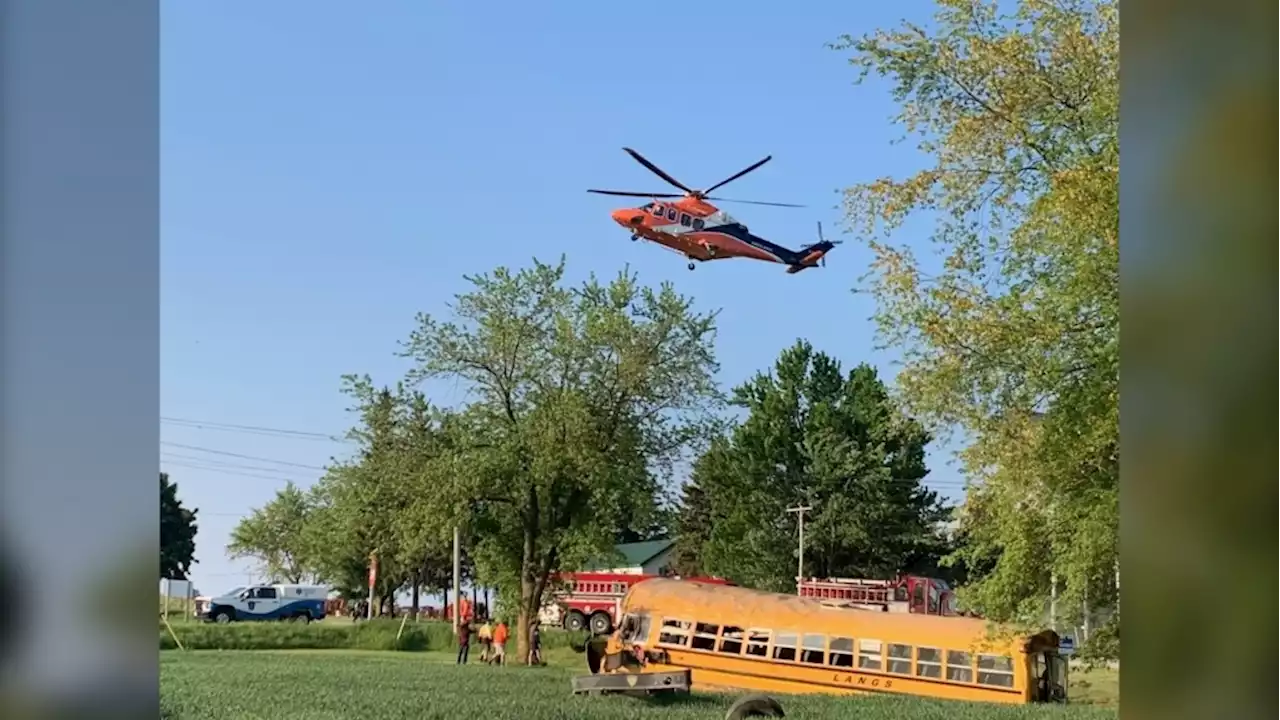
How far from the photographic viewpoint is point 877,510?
23.0 ft

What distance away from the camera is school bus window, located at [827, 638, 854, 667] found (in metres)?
5.16

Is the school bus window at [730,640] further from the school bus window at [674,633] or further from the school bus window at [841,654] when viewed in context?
the school bus window at [841,654]

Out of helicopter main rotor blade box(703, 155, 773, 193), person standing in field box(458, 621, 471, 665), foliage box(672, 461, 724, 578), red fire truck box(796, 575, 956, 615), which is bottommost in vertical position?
person standing in field box(458, 621, 471, 665)

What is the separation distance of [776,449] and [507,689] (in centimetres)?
279

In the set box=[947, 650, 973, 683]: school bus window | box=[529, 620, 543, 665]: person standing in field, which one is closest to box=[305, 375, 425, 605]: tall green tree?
box=[529, 620, 543, 665]: person standing in field

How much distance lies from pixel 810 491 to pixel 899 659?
2110mm

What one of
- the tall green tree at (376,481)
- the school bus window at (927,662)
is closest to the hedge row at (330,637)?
the tall green tree at (376,481)

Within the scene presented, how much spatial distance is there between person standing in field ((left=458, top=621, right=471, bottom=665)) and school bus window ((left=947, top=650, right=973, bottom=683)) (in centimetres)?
237
